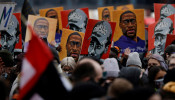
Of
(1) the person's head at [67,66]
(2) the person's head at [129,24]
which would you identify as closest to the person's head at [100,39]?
(1) the person's head at [67,66]

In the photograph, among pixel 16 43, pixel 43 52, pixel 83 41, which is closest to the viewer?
pixel 43 52

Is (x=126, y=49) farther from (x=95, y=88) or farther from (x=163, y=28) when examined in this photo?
(x=95, y=88)

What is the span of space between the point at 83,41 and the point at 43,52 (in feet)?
14.8

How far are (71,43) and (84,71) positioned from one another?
179 inches

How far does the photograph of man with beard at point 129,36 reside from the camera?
984 centimetres

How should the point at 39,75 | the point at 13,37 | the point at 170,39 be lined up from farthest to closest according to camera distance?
the point at 13,37, the point at 170,39, the point at 39,75

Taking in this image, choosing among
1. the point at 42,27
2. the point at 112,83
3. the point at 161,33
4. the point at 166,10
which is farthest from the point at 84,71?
the point at 166,10

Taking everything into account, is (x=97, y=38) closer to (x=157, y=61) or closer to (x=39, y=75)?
(x=157, y=61)

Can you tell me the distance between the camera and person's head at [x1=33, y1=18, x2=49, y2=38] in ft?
31.9

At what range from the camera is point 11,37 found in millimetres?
9906

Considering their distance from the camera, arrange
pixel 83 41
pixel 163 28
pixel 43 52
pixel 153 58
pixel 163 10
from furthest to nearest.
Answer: pixel 163 10
pixel 163 28
pixel 83 41
pixel 153 58
pixel 43 52

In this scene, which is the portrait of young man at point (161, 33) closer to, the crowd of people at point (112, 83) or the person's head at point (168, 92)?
the crowd of people at point (112, 83)

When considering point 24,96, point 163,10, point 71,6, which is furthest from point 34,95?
point 71,6

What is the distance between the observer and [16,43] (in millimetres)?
10023
